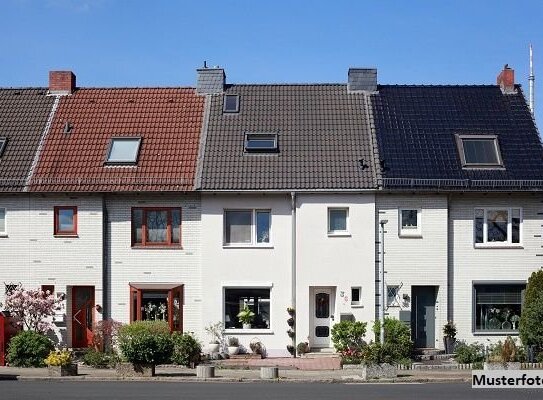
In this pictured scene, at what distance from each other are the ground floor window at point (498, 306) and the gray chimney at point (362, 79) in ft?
29.9

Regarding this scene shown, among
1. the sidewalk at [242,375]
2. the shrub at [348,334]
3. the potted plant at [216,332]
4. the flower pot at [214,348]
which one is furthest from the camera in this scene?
the potted plant at [216,332]

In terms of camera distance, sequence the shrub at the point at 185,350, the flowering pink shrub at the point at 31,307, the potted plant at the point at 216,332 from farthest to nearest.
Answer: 1. the potted plant at the point at 216,332
2. the flowering pink shrub at the point at 31,307
3. the shrub at the point at 185,350

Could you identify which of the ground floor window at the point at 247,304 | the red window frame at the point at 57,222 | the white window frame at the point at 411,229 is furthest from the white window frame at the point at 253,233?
the red window frame at the point at 57,222

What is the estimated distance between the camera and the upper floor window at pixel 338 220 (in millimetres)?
32031

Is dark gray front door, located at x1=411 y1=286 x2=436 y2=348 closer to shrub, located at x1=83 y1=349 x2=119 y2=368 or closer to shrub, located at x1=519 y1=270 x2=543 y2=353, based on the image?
shrub, located at x1=519 y1=270 x2=543 y2=353

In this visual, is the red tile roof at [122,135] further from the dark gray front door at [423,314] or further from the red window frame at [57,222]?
the dark gray front door at [423,314]

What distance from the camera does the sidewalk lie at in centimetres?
2586

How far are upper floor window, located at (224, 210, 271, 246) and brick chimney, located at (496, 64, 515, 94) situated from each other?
11.2 meters

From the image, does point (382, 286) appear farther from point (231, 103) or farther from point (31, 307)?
point (31, 307)

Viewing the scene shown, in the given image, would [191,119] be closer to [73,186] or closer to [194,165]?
[194,165]

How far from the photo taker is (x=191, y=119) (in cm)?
3481

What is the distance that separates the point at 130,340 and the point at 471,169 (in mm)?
13660

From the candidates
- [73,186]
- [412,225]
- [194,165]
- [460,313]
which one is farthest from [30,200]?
[460,313]

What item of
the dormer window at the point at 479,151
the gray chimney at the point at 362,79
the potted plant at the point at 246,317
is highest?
the gray chimney at the point at 362,79
